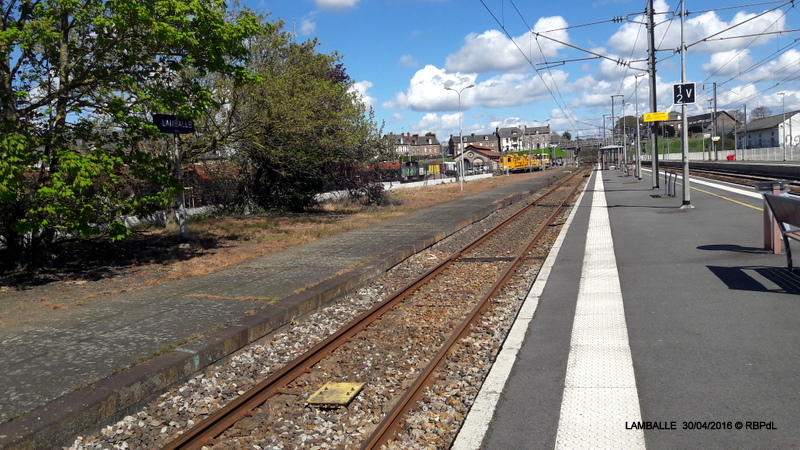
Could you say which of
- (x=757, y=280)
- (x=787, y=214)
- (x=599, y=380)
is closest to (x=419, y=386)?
(x=599, y=380)

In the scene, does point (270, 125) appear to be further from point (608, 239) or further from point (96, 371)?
point (96, 371)

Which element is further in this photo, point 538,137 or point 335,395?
point 538,137

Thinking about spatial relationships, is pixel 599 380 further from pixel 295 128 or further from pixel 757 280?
pixel 295 128

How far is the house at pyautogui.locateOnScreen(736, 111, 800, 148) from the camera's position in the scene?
83.1 meters

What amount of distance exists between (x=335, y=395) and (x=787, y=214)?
6.66 meters

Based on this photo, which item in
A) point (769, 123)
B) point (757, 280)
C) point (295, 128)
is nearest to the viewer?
point (757, 280)

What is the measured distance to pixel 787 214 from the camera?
8.34 meters

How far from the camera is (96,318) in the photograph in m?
7.69

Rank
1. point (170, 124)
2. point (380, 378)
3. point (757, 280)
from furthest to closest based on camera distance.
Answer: point (170, 124)
point (757, 280)
point (380, 378)

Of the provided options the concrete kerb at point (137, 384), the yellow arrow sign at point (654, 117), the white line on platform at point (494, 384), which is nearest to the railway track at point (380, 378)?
the white line on platform at point (494, 384)

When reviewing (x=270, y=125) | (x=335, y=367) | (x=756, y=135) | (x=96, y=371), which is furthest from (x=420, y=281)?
(x=756, y=135)

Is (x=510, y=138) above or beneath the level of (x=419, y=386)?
above

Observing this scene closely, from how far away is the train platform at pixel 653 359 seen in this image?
13.8 ft

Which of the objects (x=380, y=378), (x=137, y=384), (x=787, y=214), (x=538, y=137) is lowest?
(x=380, y=378)
